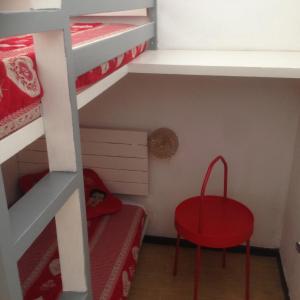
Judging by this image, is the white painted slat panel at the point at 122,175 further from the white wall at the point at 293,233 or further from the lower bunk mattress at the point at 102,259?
the white wall at the point at 293,233

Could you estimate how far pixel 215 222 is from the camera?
5.35ft

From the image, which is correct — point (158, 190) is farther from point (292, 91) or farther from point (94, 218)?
point (292, 91)

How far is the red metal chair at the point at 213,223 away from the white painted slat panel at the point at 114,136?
1.50 feet

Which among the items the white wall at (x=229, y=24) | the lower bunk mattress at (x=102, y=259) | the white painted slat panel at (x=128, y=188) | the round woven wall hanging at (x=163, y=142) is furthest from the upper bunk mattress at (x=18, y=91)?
the white painted slat panel at (x=128, y=188)

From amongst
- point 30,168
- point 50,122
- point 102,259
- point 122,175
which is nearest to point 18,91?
point 50,122

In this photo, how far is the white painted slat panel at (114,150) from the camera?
199 centimetres

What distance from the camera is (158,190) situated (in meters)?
2.11

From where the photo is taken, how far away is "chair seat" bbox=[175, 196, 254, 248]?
152 cm

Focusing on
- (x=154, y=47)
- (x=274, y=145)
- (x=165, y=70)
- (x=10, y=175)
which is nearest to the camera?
(x=165, y=70)

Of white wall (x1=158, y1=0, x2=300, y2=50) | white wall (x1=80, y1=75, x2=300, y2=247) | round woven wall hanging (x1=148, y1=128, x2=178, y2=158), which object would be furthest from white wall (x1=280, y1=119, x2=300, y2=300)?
round woven wall hanging (x1=148, y1=128, x2=178, y2=158)

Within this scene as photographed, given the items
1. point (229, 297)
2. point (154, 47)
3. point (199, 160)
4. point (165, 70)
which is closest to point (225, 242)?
point (229, 297)

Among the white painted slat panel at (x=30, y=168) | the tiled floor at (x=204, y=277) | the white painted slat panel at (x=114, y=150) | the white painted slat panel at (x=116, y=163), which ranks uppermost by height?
the white painted slat panel at (x=114, y=150)

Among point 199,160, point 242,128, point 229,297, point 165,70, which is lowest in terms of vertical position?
point 229,297

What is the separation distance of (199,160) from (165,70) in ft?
2.50
